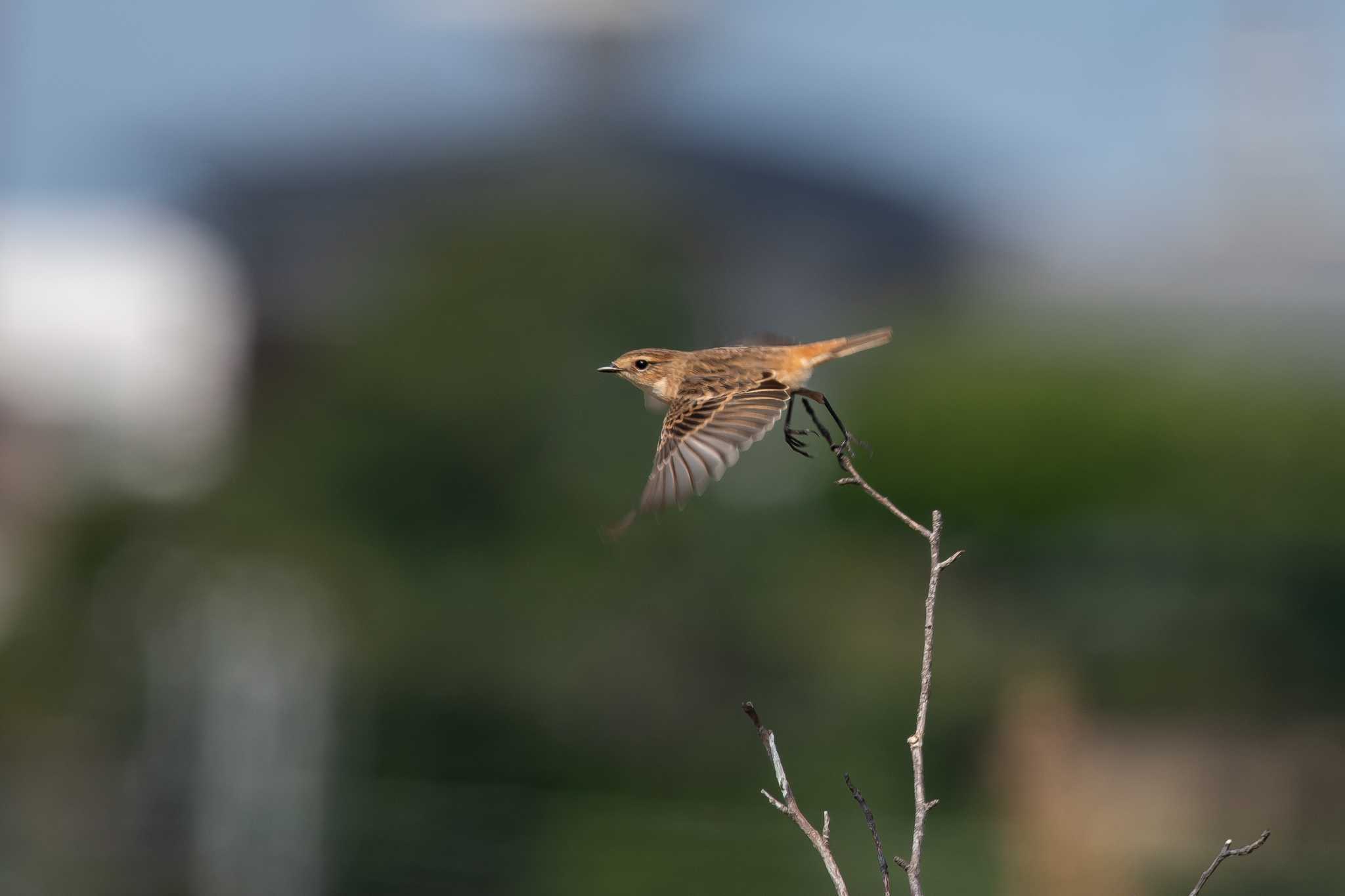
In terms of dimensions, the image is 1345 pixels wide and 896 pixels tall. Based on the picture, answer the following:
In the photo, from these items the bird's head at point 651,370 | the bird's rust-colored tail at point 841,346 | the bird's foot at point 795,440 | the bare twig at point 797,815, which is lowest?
the bare twig at point 797,815

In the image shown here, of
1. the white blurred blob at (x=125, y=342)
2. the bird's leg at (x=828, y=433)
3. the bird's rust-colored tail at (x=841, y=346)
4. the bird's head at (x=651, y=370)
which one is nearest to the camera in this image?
the bird's leg at (x=828, y=433)

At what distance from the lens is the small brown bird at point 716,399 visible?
2811 mm

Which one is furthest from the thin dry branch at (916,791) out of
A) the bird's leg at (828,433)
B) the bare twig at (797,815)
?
the bird's leg at (828,433)

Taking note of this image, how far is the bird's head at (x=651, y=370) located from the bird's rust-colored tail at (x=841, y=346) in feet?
1.15

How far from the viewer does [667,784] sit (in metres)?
10.8

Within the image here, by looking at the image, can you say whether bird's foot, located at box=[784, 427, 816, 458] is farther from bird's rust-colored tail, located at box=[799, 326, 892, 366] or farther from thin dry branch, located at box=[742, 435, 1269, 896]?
bird's rust-colored tail, located at box=[799, 326, 892, 366]

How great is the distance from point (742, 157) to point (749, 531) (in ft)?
46.5

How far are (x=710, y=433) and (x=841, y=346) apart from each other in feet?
2.47

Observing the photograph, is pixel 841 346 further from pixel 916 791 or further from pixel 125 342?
pixel 125 342

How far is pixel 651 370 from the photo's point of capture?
142 inches

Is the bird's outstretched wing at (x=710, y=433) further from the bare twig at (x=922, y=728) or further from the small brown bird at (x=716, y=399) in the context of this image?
the bare twig at (x=922, y=728)

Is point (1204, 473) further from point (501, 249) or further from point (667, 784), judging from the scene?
point (501, 249)

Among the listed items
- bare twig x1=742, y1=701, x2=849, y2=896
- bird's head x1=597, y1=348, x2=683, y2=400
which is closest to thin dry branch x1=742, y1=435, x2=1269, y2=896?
bare twig x1=742, y1=701, x2=849, y2=896

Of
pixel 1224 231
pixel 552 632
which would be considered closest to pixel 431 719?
pixel 552 632
